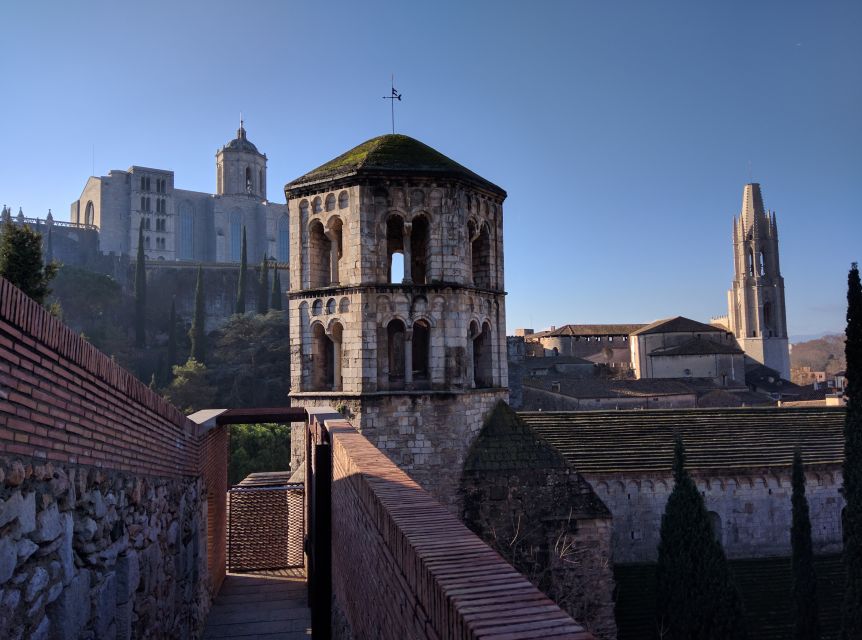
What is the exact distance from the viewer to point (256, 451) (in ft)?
112

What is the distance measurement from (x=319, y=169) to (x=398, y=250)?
111 inches

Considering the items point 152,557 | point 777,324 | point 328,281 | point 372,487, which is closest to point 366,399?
point 328,281

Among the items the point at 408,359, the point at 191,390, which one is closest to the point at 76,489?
the point at 408,359

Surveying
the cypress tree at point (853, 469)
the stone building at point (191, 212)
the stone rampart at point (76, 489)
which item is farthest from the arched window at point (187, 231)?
the stone rampart at point (76, 489)

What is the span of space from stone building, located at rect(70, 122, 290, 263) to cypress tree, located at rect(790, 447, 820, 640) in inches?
2932

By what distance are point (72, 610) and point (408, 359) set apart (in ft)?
31.1

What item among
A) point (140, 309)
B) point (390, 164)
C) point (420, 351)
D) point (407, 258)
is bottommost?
point (420, 351)

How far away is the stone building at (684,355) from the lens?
57.1m

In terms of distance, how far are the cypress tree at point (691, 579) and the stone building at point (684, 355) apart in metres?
45.2

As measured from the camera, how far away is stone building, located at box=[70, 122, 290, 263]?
265 feet

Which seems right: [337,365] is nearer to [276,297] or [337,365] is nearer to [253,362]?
[253,362]

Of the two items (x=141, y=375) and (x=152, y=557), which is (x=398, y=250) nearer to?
(x=152, y=557)

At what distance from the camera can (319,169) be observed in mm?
13844

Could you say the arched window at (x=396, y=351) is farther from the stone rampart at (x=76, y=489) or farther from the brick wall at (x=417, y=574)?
the stone rampart at (x=76, y=489)
